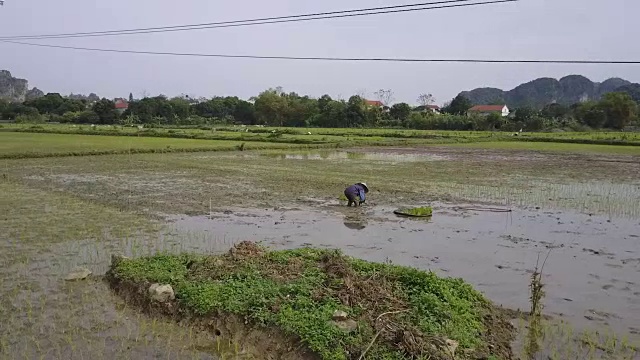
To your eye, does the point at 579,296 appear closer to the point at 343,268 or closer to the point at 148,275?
the point at 343,268

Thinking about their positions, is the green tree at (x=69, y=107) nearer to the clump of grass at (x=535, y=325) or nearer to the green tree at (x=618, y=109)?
the green tree at (x=618, y=109)

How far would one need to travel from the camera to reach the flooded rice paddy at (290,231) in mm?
5133

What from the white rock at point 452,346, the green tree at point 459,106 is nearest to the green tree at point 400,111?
the green tree at point 459,106

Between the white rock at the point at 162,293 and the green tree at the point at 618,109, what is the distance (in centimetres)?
5231

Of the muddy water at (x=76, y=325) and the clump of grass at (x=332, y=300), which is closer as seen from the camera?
the clump of grass at (x=332, y=300)

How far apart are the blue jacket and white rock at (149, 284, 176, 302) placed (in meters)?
6.33

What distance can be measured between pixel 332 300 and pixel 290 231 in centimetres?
435

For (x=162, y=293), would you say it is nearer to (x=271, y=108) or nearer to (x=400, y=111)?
(x=400, y=111)

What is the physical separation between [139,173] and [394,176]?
8728 millimetres

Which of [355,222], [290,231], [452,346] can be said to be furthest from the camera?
[355,222]

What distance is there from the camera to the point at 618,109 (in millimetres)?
48188

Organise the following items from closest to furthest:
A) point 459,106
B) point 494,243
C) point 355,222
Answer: point 494,243
point 355,222
point 459,106

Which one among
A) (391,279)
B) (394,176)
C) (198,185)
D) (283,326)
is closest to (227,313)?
(283,326)

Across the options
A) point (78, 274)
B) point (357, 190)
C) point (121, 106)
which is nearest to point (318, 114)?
point (121, 106)
